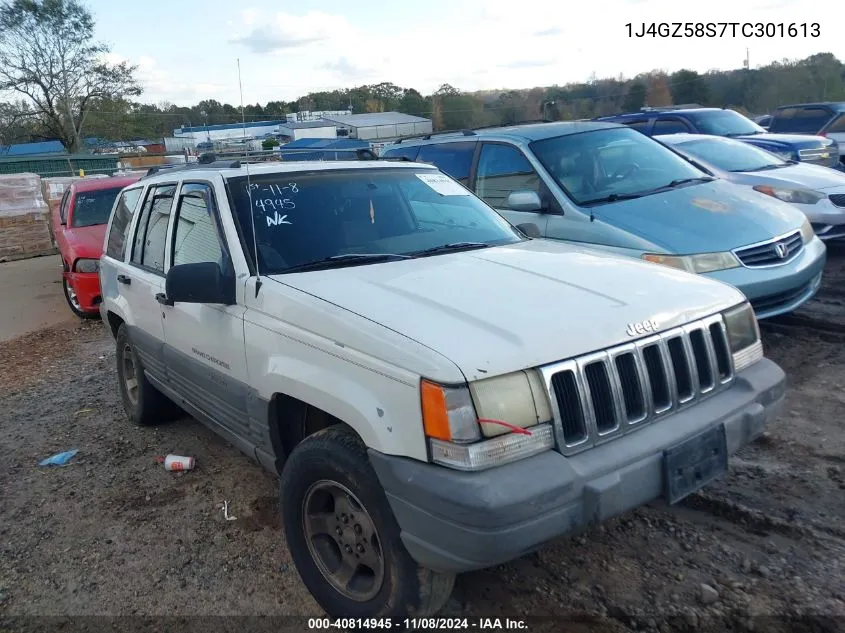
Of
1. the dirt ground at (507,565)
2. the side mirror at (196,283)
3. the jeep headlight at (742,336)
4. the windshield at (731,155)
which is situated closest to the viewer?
the dirt ground at (507,565)

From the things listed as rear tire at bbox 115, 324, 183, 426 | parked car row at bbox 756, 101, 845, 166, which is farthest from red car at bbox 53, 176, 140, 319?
parked car row at bbox 756, 101, 845, 166

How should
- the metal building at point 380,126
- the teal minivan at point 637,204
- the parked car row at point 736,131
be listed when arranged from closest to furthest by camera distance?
the teal minivan at point 637,204 < the parked car row at point 736,131 < the metal building at point 380,126

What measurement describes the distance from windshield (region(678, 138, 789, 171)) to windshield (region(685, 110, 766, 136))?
92.8 inches

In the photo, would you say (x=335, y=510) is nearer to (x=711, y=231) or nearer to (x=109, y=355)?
(x=711, y=231)

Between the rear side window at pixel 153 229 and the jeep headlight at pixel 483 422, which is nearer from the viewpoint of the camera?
the jeep headlight at pixel 483 422

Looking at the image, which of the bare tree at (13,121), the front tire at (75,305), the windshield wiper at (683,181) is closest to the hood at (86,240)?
the front tire at (75,305)

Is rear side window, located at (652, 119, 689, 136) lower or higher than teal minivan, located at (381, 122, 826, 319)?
higher

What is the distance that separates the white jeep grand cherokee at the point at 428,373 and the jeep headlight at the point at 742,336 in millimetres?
13

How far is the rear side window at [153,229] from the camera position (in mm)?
4340

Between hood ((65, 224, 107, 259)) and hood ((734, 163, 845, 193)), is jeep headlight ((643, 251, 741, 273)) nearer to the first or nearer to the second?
hood ((734, 163, 845, 193))

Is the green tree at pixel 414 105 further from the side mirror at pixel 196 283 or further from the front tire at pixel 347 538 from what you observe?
the front tire at pixel 347 538

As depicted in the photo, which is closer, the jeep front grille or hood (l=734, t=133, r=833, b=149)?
the jeep front grille

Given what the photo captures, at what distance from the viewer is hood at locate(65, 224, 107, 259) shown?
28.7 ft

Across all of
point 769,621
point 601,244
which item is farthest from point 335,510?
point 601,244
